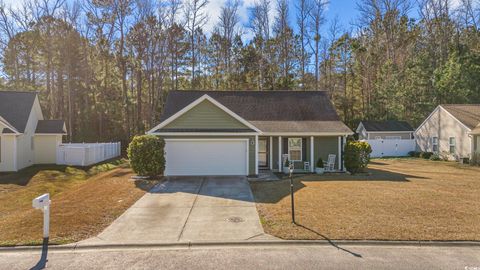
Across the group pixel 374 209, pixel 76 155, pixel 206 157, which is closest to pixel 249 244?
pixel 374 209

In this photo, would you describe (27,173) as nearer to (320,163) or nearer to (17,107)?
(17,107)

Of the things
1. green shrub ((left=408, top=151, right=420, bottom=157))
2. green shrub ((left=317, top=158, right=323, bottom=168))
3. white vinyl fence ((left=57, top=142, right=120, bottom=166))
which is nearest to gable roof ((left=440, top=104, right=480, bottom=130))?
green shrub ((left=408, top=151, right=420, bottom=157))

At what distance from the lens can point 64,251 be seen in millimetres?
6059

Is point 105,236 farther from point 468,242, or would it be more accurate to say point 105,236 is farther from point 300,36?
point 300,36

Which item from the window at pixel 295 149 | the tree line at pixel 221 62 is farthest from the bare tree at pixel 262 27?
the window at pixel 295 149

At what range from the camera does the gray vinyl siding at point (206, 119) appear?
49.7ft

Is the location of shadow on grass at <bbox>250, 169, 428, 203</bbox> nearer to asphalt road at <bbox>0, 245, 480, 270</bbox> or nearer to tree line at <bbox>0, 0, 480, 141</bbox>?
asphalt road at <bbox>0, 245, 480, 270</bbox>

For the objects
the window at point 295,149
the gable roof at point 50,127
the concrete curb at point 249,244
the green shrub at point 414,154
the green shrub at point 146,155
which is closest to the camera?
the concrete curb at point 249,244

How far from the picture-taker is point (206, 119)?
15211mm

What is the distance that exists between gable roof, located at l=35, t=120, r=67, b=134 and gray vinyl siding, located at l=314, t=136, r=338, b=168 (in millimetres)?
18410

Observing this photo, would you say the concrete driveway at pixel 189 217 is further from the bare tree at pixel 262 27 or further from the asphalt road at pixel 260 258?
the bare tree at pixel 262 27

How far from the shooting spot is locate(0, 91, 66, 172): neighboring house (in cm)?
1769

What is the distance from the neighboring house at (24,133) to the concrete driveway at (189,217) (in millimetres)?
12002

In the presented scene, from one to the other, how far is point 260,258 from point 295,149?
40.1 feet
